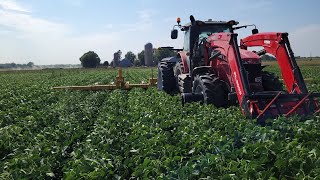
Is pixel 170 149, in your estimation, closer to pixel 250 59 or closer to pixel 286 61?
pixel 286 61

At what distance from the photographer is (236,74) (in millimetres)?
6609

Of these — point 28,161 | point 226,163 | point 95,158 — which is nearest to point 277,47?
point 226,163

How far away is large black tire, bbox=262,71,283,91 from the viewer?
8250 millimetres

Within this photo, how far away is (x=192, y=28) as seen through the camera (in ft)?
32.6

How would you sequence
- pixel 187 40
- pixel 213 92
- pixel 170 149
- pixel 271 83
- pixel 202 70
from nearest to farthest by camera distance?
pixel 170 149
pixel 213 92
pixel 271 83
pixel 202 70
pixel 187 40

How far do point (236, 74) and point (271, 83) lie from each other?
2119 mm

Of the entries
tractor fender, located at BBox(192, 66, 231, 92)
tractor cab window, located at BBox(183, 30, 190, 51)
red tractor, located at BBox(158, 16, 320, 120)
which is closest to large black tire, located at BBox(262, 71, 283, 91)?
red tractor, located at BBox(158, 16, 320, 120)

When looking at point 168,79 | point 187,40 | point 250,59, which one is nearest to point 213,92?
point 250,59

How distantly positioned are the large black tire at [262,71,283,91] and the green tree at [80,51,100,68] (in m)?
90.5

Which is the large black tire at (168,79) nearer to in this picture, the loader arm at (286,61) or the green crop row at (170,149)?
the green crop row at (170,149)

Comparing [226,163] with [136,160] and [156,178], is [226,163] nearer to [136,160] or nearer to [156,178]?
[156,178]

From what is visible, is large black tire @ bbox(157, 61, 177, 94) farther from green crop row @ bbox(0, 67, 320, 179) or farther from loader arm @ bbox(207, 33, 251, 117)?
green crop row @ bbox(0, 67, 320, 179)

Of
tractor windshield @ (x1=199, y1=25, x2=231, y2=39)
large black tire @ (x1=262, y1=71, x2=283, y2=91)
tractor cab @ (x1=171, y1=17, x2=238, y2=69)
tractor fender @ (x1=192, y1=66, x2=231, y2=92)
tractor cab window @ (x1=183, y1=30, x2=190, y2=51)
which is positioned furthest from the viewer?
tractor cab window @ (x1=183, y1=30, x2=190, y2=51)

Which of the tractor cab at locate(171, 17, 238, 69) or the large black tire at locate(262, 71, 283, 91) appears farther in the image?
the tractor cab at locate(171, 17, 238, 69)
